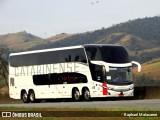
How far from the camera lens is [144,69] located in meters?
165

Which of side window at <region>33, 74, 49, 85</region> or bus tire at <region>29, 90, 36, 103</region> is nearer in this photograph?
side window at <region>33, 74, 49, 85</region>

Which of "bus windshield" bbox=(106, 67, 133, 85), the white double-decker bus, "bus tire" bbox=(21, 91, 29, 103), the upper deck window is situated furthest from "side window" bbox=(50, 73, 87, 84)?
"bus tire" bbox=(21, 91, 29, 103)

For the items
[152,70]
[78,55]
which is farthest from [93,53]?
[152,70]

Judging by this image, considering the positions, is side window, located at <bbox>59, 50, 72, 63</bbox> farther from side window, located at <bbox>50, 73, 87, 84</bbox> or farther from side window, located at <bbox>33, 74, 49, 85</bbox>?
side window, located at <bbox>33, 74, 49, 85</bbox>

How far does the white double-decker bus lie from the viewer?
1474 inches

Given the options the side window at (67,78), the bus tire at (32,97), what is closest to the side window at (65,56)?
the side window at (67,78)

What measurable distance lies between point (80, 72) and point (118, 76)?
106 inches

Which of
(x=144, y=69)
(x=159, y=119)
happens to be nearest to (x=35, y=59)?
(x=159, y=119)

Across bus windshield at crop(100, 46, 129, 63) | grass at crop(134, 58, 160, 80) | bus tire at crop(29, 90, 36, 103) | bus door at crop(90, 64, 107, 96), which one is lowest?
bus tire at crop(29, 90, 36, 103)

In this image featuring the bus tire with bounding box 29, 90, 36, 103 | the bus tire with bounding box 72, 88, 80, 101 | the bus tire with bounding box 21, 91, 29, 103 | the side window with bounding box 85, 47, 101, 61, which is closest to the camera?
the side window with bounding box 85, 47, 101, 61

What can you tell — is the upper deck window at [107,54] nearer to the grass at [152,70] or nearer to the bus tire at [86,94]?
the bus tire at [86,94]

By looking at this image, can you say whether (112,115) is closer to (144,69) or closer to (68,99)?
(68,99)

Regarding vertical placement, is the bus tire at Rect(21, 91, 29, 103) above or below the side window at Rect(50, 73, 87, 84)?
below

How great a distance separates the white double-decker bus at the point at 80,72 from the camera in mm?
37438
